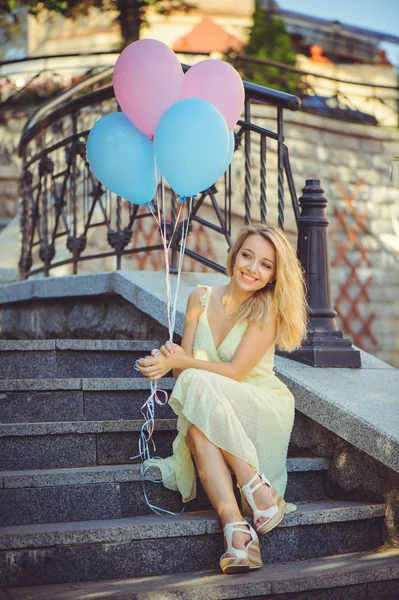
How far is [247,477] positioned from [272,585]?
1.46 ft

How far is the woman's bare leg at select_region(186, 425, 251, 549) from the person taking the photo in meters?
Answer: 3.21

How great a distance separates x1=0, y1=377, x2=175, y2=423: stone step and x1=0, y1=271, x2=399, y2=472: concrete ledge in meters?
0.64

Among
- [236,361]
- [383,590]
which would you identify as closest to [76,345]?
[236,361]

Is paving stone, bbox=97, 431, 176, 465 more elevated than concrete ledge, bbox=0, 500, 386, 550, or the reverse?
paving stone, bbox=97, 431, 176, 465

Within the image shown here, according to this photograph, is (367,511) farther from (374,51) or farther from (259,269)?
(374,51)

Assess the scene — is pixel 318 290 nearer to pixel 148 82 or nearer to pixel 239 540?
pixel 148 82

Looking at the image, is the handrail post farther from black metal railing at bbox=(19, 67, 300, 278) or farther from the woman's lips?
the woman's lips

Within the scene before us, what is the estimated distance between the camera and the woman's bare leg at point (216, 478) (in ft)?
10.5

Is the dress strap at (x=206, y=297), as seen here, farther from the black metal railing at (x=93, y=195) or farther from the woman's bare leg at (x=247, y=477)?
the woman's bare leg at (x=247, y=477)

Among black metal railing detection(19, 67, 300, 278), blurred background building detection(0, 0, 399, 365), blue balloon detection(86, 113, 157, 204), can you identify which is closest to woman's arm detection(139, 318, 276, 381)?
blue balloon detection(86, 113, 157, 204)

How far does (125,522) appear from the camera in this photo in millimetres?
3268

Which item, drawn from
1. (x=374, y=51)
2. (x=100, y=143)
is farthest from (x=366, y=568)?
(x=374, y=51)

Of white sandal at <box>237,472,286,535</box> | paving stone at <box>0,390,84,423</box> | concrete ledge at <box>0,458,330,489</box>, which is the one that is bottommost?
white sandal at <box>237,472,286,535</box>

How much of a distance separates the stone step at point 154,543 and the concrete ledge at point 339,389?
0.96 feet
